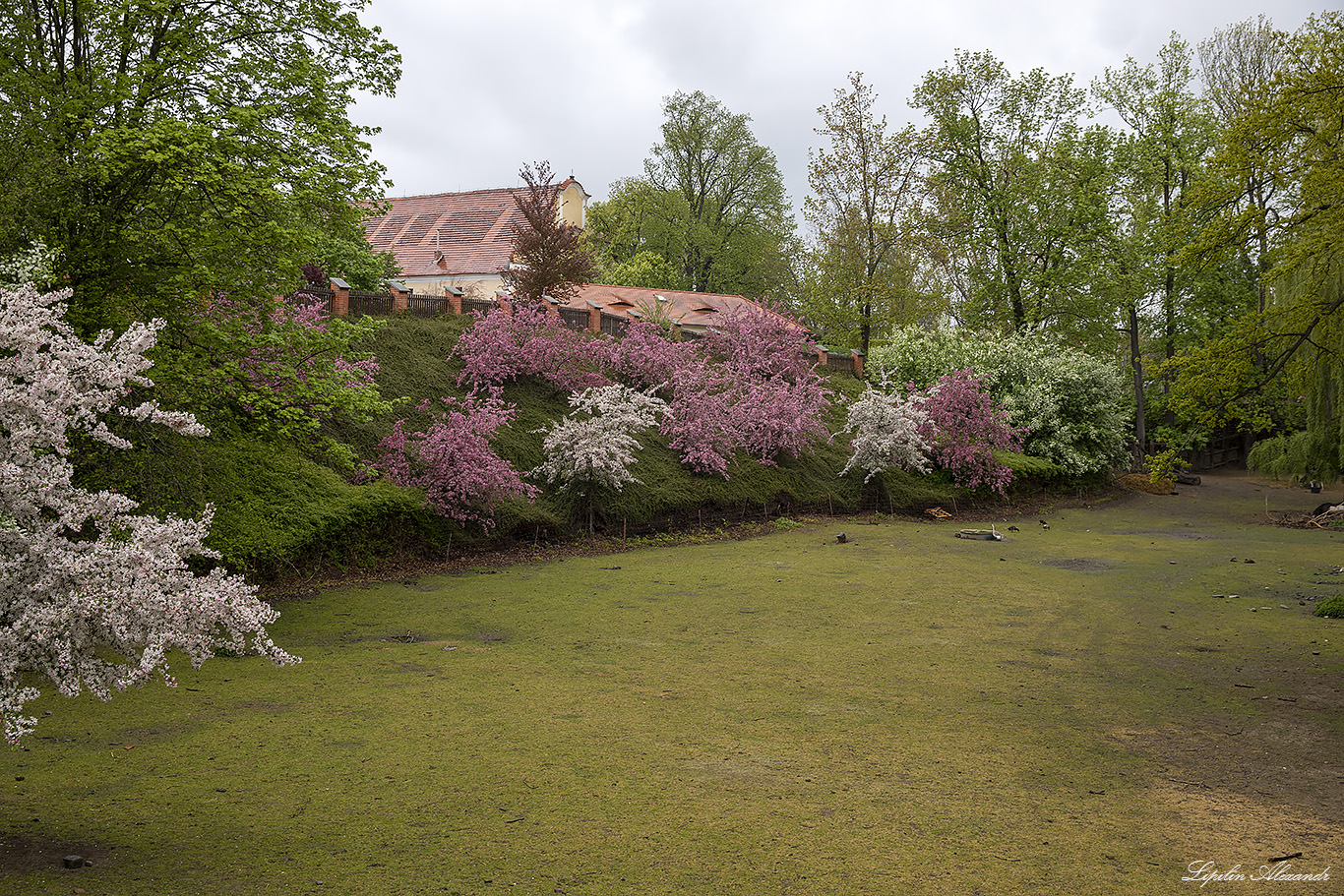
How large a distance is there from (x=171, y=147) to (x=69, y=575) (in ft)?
16.9

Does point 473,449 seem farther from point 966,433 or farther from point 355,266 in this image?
point 355,266

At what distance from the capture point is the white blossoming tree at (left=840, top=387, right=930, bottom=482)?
1866 cm

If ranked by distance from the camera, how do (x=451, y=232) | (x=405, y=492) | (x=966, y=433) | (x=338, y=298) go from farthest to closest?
1. (x=451, y=232)
2. (x=966, y=433)
3. (x=338, y=298)
4. (x=405, y=492)

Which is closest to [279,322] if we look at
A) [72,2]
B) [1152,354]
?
[72,2]

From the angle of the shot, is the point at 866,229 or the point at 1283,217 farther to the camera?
the point at 866,229

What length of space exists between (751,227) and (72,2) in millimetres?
43367

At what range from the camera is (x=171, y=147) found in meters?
7.32

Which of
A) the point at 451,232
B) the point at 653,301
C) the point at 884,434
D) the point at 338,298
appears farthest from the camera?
the point at 451,232

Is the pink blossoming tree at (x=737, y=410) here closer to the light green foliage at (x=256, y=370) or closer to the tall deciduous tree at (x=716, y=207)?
the light green foliage at (x=256, y=370)

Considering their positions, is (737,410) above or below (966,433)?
above

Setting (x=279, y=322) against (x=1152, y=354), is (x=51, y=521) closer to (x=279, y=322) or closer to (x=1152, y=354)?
(x=279, y=322)

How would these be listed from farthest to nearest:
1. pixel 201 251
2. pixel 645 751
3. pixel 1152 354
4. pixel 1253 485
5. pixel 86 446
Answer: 1. pixel 1152 354
2. pixel 1253 485
3. pixel 201 251
4. pixel 86 446
5. pixel 645 751

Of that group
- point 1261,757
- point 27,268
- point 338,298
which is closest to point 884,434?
point 338,298

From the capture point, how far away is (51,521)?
12.5 ft
